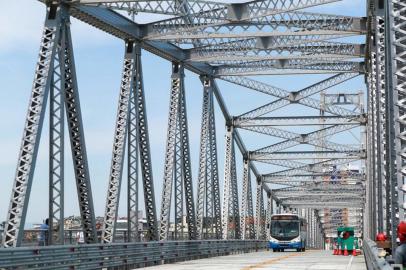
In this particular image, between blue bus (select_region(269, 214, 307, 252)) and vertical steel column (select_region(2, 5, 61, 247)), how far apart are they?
126 ft

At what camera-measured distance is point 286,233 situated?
58.2 meters

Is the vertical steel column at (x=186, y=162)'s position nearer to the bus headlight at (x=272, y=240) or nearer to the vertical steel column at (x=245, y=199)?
the vertical steel column at (x=245, y=199)

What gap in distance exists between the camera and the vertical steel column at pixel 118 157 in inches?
1028

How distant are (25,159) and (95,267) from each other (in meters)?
3.29

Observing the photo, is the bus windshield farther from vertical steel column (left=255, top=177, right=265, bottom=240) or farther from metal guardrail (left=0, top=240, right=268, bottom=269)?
metal guardrail (left=0, top=240, right=268, bottom=269)

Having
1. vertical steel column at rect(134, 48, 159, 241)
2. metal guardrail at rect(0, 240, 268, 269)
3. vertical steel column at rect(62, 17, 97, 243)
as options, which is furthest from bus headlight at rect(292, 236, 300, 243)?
vertical steel column at rect(62, 17, 97, 243)

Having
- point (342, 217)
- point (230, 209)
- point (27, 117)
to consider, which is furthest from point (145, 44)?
point (342, 217)

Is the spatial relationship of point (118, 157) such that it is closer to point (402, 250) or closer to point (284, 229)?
point (402, 250)

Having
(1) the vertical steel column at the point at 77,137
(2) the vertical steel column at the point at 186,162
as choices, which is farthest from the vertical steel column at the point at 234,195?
(1) the vertical steel column at the point at 77,137

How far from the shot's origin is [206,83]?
40.0m

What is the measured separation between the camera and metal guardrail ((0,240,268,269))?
16.2m

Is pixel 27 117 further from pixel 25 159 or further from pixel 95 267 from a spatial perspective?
pixel 95 267

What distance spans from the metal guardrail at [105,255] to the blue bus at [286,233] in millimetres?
21475

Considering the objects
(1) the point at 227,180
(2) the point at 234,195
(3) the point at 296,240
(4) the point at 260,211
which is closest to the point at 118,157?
(1) the point at 227,180
